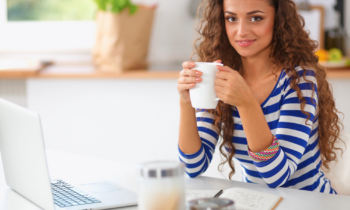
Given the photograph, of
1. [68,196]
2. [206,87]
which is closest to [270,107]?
[206,87]

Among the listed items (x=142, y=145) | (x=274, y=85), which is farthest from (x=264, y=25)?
(x=142, y=145)

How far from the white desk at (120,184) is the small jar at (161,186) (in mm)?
237

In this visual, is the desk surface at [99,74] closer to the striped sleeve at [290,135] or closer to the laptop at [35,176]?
the striped sleeve at [290,135]

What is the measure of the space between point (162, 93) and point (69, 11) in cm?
97

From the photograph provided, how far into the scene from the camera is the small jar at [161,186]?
20.8 inches

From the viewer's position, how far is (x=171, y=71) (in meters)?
2.00

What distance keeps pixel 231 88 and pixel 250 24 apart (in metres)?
0.30

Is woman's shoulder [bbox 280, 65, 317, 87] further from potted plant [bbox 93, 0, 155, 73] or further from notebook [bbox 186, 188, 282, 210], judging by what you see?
potted plant [bbox 93, 0, 155, 73]

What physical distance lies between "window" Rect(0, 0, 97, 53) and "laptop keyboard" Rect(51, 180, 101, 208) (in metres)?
1.71

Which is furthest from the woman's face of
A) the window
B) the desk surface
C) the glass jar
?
the window

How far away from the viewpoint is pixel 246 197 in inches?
30.9

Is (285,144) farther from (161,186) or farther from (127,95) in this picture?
(127,95)

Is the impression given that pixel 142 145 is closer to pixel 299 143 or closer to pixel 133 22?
pixel 133 22

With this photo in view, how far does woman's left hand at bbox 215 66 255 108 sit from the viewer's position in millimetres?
810
